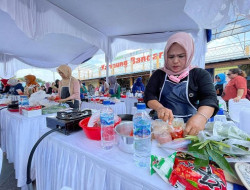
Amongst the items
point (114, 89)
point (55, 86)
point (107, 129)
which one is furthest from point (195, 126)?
point (55, 86)

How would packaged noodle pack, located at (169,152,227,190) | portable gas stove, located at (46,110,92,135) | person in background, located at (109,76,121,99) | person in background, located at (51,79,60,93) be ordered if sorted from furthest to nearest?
person in background, located at (51,79,60,93)
person in background, located at (109,76,121,99)
portable gas stove, located at (46,110,92,135)
packaged noodle pack, located at (169,152,227,190)

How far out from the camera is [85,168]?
70 centimetres

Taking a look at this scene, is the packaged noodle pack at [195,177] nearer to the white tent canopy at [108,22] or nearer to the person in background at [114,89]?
the white tent canopy at [108,22]

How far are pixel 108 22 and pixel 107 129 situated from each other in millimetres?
3271

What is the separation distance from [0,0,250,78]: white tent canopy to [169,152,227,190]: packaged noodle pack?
1759 millimetres

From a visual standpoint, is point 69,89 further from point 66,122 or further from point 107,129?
point 107,129

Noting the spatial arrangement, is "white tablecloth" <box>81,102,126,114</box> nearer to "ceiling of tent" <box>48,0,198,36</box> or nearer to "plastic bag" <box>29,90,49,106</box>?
"plastic bag" <box>29,90,49,106</box>

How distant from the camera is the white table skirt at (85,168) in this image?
1.71 feet

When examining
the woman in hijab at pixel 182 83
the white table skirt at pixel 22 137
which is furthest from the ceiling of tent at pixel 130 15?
the white table skirt at pixel 22 137

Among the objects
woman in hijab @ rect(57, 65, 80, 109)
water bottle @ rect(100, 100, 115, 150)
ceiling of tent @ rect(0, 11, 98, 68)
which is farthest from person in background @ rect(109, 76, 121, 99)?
water bottle @ rect(100, 100, 115, 150)

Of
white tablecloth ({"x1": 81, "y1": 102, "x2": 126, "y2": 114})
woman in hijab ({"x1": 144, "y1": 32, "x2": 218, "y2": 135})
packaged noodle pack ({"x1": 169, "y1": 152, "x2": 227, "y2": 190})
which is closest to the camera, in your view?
packaged noodle pack ({"x1": 169, "y1": 152, "x2": 227, "y2": 190})

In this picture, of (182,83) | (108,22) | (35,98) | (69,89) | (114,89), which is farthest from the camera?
(114,89)

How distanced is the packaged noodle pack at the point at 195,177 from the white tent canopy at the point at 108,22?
5.77 ft

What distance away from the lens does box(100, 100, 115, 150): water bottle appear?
69 centimetres
